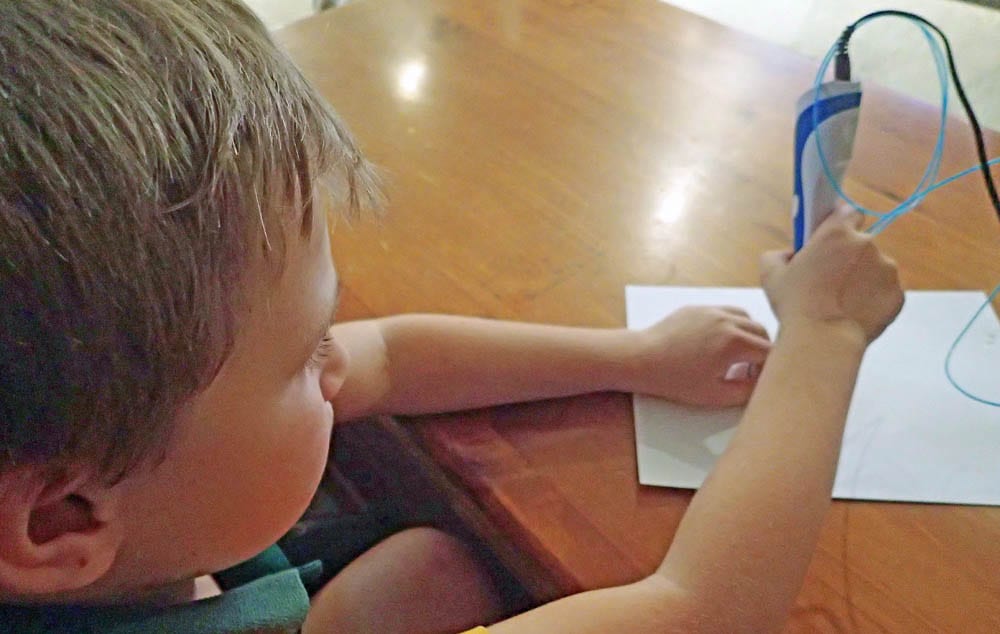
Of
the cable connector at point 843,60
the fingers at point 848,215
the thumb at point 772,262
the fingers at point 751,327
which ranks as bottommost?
the fingers at point 751,327

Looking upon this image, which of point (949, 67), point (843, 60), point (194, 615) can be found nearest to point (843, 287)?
point (843, 60)

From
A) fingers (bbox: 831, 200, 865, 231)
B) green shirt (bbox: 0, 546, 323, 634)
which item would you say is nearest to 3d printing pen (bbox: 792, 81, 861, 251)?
fingers (bbox: 831, 200, 865, 231)

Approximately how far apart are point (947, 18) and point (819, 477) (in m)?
2.08

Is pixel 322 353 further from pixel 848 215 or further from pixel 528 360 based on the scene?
pixel 848 215

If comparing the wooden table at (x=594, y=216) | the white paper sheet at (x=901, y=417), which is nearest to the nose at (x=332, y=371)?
the wooden table at (x=594, y=216)

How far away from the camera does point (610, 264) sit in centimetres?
72

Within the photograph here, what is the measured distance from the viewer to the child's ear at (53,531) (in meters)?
0.35

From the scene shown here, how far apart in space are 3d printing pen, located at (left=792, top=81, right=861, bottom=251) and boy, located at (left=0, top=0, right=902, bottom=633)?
0.02 metres

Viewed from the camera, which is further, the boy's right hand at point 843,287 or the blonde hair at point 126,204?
the boy's right hand at point 843,287

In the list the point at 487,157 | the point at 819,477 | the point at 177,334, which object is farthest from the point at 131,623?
the point at 487,157

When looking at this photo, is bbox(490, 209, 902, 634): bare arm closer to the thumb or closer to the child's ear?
the thumb

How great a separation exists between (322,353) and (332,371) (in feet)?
0.08

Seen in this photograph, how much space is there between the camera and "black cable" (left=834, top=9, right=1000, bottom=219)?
24.4 inches

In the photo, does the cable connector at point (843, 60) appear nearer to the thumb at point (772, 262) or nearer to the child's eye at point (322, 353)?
the thumb at point (772, 262)
